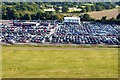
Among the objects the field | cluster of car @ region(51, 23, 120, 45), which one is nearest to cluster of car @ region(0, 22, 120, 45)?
cluster of car @ region(51, 23, 120, 45)

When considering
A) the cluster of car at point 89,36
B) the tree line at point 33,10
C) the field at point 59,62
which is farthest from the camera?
the tree line at point 33,10

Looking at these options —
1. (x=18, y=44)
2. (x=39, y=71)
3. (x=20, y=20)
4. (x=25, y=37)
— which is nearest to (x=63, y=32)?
(x=25, y=37)

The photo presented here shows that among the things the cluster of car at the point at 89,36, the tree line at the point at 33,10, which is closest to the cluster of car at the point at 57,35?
the cluster of car at the point at 89,36

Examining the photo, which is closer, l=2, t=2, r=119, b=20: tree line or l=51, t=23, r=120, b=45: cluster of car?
l=51, t=23, r=120, b=45: cluster of car

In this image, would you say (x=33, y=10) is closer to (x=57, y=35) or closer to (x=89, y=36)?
(x=57, y=35)

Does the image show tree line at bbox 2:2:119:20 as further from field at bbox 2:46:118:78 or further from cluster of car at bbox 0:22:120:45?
field at bbox 2:46:118:78

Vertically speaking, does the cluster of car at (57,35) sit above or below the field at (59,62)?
below

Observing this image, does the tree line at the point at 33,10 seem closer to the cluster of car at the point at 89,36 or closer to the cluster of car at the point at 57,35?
the cluster of car at the point at 57,35
